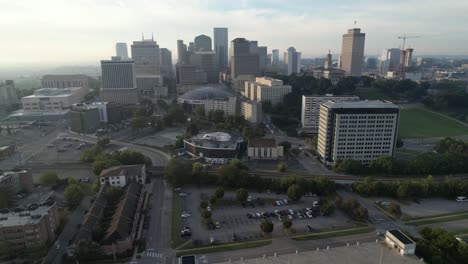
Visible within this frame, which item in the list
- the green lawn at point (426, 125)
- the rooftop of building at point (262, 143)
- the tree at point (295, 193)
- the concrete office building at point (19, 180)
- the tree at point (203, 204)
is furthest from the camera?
the green lawn at point (426, 125)

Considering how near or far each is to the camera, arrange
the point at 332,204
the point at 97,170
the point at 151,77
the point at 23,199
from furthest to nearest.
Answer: the point at 151,77
the point at 97,170
the point at 23,199
the point at 332,204

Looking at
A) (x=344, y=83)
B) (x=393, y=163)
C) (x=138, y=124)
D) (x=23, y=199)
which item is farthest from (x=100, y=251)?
(x=344, y=83)

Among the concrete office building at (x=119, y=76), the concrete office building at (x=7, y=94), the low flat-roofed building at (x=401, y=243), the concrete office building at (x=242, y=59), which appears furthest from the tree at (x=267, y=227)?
the concrete office building at (x=242, y=59)

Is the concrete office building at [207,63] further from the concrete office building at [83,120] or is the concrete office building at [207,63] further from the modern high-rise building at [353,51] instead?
the concrete office building at [83,120]

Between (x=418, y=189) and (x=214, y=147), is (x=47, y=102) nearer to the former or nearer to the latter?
(x=214, y=147)

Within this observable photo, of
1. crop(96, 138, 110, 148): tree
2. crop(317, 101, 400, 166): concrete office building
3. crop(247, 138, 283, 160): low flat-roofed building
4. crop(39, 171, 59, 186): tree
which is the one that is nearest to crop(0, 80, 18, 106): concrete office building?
crop(96, 138, 110, 148): tree

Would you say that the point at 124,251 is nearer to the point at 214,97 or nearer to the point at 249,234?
the point at 249,234
